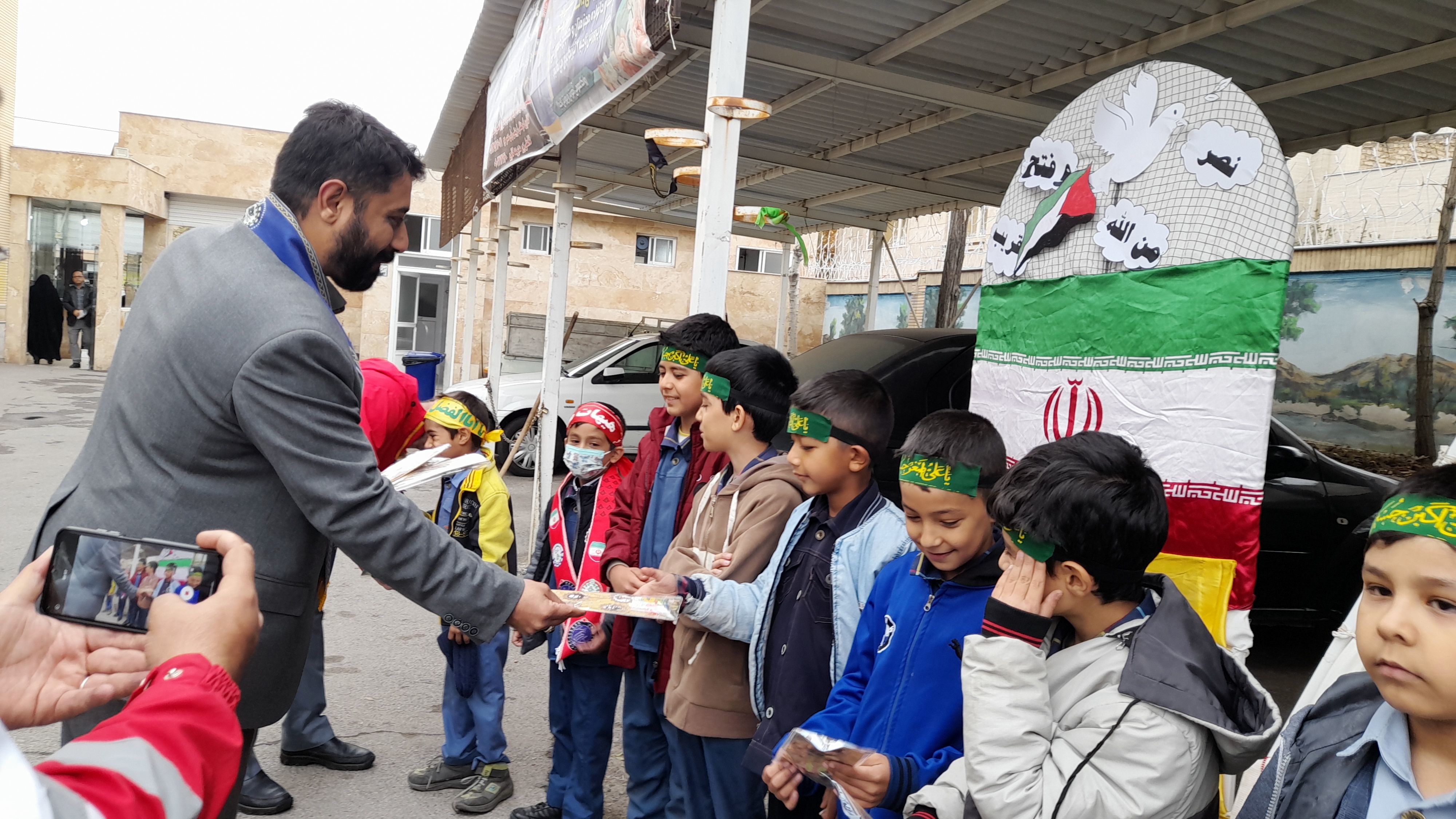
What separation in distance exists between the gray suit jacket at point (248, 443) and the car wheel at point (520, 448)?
865 cm

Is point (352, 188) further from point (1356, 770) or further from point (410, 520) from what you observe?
point (1356, 770)

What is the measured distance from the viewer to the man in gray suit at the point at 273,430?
6.45ft

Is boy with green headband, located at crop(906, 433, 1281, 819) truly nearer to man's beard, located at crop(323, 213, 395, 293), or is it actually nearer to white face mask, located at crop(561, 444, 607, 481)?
man's beard, located at crop(323, 213, 395, 293)

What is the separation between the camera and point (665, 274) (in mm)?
25891

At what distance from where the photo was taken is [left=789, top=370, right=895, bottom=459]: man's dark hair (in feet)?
8.63

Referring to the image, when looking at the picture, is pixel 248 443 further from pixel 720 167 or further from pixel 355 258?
pixel 720 167

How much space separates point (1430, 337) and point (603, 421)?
8844mm

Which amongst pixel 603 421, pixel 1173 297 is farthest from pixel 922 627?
pixel 603 421

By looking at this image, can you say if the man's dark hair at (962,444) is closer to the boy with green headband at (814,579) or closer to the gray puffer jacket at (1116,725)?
the boy with green headband at (814,579)

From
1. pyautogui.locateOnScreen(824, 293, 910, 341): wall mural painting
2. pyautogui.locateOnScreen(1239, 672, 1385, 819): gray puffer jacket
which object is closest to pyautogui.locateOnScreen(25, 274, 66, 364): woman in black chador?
pyautogui.locateOnScreen(824, 293, 910, 341): wall mural painting

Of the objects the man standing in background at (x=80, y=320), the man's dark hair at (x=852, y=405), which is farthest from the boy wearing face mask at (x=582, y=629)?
the man standing in background at (x=80, y=320)

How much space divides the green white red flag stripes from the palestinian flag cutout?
0.14 metres

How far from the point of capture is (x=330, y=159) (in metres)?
2.22

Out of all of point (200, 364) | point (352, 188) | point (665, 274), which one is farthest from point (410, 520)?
point (665, 274)
